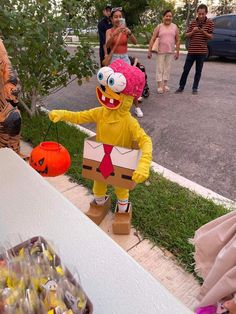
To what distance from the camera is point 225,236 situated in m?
1.62

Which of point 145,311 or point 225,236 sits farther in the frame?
point 225,236

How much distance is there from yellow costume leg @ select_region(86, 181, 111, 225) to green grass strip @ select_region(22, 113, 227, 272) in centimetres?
24

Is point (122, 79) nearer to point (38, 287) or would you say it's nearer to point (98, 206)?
point (98, 206)

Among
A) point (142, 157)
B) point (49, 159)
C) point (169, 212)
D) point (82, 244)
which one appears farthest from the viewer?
point (169, 212)

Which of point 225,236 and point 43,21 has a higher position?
point 43,21

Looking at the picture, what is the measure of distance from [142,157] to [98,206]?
882 mm

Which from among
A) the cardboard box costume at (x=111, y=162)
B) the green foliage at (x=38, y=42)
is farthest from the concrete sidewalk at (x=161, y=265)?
the green foliage at (x=38, y=42)

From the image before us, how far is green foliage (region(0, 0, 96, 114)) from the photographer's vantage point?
3.56 metres

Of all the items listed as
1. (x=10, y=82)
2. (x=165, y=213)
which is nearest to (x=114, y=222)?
(x=165, y=213)

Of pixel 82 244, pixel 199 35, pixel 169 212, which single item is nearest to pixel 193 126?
pixel 199 35

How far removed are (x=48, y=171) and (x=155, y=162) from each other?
183cm

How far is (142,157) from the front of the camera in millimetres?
1799

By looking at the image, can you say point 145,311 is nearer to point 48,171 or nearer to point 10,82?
point 48,171

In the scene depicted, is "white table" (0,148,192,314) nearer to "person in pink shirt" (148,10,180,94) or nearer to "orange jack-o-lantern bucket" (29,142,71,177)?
"orange jack-o-lantern bucket" (29,142,71,177)
